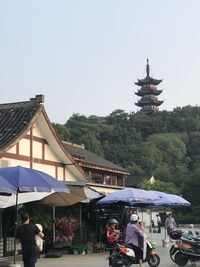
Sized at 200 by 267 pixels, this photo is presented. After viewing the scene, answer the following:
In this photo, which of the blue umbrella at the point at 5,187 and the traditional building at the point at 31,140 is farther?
the traditional building at the point at 31,140

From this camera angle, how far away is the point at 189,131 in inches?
4902

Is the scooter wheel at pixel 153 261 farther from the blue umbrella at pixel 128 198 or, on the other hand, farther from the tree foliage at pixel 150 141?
the tree foliage at pixel 150 141

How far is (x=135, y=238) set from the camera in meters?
13.8

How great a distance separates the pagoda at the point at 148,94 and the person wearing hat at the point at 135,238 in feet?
463

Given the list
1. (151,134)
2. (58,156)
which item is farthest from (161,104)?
(58,156)

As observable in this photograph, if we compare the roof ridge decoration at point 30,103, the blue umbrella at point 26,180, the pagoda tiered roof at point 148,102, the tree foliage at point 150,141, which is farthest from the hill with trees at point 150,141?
the blue umbrella at point 26,180

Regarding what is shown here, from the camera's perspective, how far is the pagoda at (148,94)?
15462 cm

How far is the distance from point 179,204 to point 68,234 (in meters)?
6.22

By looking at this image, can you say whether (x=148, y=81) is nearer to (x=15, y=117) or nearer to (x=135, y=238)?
(x=15, y=117)

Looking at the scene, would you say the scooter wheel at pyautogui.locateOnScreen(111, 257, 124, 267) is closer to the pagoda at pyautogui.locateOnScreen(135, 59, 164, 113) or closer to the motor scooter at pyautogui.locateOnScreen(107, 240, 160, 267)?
the motor scooter at pyautogui.locateOnScreen(107, 240, 160, 267)

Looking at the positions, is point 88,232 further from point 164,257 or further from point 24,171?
point 24,171

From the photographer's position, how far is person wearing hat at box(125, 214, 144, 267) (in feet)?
45.0

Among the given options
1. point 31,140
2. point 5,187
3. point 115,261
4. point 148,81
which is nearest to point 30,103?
point 31,140

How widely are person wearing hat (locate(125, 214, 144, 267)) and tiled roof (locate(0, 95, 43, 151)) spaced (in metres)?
8.18
